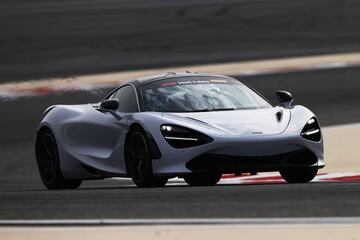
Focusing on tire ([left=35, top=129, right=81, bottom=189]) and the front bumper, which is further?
tire ([left=35, top=129, right=81, bottom=189])

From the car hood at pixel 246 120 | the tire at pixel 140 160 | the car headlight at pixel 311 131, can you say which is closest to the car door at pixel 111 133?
the tire at pixel 140 160

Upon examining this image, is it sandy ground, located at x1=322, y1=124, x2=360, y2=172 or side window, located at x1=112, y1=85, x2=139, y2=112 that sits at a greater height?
sandy ground, located at x1=322, y1=124, x2=360, y2=172

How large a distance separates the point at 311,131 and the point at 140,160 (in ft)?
5.41

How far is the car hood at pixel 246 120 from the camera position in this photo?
34.6 ft

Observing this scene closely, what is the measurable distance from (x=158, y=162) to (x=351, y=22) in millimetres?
19257

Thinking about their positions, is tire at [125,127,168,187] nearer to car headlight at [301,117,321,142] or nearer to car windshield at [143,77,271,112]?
car windshield at [143,77,271,112]

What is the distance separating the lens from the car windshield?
449 inches

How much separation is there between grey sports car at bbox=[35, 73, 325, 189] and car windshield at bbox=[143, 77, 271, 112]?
0.01 metres

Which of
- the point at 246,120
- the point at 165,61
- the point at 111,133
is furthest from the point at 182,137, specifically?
the point at 165,61

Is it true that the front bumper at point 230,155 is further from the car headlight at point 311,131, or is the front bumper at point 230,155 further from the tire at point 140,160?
the car headlight at point 311,131

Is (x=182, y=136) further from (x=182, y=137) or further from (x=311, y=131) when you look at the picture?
(x=311, y=131)

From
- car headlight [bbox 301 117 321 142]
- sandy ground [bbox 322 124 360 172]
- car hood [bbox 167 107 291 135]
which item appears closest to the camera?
car hood [bbox 167 107 291 135]

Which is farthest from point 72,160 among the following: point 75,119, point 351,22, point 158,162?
point 351,22

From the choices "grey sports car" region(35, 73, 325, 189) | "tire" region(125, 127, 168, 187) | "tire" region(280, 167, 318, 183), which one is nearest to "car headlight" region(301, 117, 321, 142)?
"grey sports car" region(35, 73, 325, 189)
